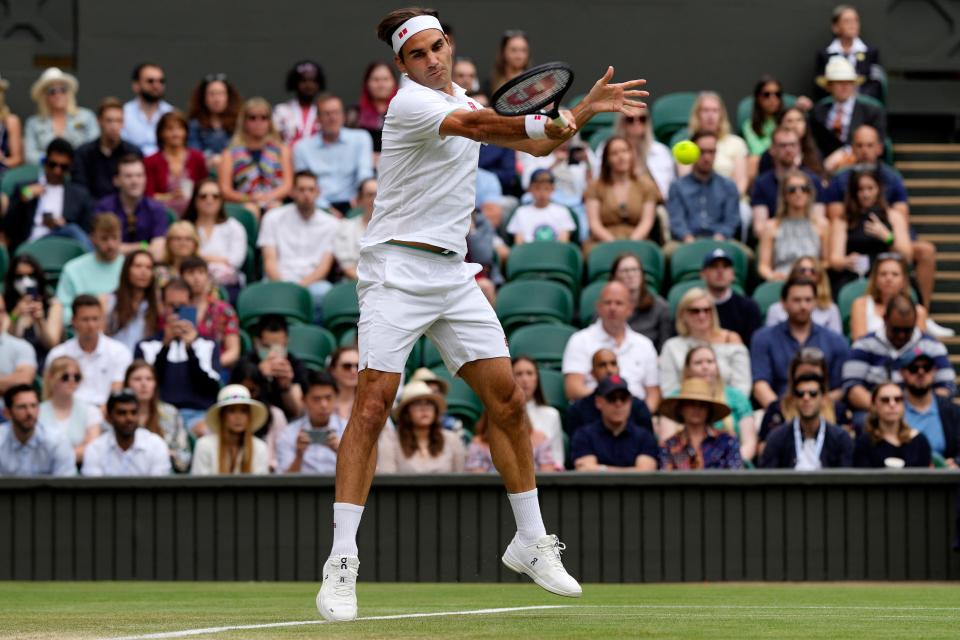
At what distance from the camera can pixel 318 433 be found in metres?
10.9

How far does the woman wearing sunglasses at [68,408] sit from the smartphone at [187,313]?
2.95 ft

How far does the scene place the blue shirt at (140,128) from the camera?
1488 cm

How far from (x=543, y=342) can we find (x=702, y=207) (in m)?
2.04

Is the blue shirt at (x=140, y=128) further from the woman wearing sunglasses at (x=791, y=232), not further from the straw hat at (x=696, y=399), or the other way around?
the straw hat at (x=696, y=399)

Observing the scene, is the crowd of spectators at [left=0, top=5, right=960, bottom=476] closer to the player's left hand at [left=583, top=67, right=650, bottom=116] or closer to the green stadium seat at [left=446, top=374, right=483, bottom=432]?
the green stadium seat at [left=446, top=374, right=483, bottom=432]

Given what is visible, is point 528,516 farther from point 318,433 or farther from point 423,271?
point 318,433

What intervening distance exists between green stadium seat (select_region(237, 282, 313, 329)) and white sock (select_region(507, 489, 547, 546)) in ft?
21.7

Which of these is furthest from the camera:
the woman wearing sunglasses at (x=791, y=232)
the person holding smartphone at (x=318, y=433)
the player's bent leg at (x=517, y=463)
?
the woman wearing sunglasses at (x=791, y=232)

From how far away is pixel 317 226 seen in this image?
13273 millimetres

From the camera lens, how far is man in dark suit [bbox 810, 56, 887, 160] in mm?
14750

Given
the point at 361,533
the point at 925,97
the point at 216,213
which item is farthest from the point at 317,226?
the point at 925,97

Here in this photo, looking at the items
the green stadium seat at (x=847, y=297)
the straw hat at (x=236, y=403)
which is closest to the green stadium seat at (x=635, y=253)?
the green stadium seat at (x=847, y=297)

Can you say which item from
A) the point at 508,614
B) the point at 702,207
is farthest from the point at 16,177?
the point at 508,614

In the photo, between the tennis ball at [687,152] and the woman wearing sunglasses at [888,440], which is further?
the woman wearing sunglasses at [888,440]
